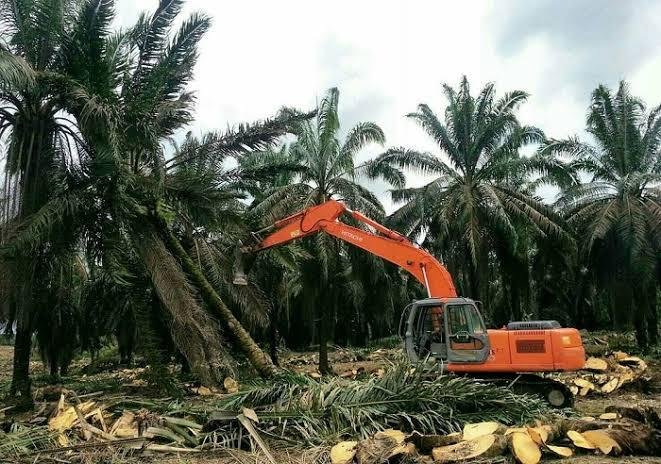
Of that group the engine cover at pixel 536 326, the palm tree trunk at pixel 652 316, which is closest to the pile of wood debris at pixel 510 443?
the engine cover at pixel 536 326

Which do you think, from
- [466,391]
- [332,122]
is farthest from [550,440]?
[332,122]

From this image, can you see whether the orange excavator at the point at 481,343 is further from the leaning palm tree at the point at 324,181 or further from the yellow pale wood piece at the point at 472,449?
the leaning palm tree at the point at 324,181

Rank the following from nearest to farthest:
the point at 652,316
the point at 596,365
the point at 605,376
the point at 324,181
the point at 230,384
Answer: the point at 230,384 → the point at 605,376 → the point at 596,365 → the point at 324,181 → the point at 652,316

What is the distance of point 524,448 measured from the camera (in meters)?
6.91

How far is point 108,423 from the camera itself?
909 cm

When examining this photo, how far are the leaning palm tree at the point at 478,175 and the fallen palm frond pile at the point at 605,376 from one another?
5.25 m

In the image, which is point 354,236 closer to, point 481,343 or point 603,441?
point 481,343

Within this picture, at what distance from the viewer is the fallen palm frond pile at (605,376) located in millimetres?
13727

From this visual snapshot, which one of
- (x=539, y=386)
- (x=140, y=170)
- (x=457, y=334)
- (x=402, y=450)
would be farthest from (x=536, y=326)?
(x=140, y=170)

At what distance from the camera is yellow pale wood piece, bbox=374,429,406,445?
7.30 m

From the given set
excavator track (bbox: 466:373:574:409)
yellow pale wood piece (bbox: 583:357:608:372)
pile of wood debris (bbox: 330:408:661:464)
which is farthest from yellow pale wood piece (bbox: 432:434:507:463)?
yellow pale wood piece (bbox: 583:357:608:372)

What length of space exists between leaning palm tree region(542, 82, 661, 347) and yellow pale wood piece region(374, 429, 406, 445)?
14.0m

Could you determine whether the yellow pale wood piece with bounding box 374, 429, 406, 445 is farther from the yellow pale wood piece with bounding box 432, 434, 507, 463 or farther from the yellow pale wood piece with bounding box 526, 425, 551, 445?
the yellow pale wood piece with bounding box 526, 425, 551, 445

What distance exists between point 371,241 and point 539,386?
14.3 ft
